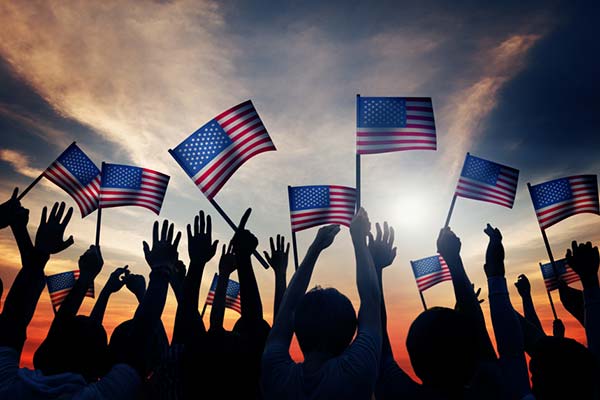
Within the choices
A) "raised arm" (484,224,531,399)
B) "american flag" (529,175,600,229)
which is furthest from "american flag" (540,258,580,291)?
"raised arm" (484,224,531,399)

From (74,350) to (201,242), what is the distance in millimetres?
1346

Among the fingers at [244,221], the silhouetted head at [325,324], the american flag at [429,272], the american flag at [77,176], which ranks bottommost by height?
the silhouetted head at [325,324]

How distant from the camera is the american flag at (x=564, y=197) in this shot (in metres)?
10.9

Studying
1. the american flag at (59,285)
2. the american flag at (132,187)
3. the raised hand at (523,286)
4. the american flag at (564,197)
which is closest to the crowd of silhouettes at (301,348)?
the raised hand at (523,286)

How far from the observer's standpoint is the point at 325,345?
96.8 inches

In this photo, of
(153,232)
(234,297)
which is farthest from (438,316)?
(234,297)

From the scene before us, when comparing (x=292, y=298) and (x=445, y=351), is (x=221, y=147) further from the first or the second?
(x=445, y=351)

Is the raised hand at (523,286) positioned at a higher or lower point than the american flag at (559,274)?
lower

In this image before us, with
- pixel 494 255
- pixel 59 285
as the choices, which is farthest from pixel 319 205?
pixel 59 285

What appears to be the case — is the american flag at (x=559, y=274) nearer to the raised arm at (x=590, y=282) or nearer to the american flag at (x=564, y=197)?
the american flag at (x=564, y=197)

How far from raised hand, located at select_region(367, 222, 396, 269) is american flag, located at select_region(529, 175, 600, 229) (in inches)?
337

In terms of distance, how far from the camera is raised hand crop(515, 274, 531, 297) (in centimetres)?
749

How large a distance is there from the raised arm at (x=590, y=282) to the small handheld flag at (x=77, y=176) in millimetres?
10509

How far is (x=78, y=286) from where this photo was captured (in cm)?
480
